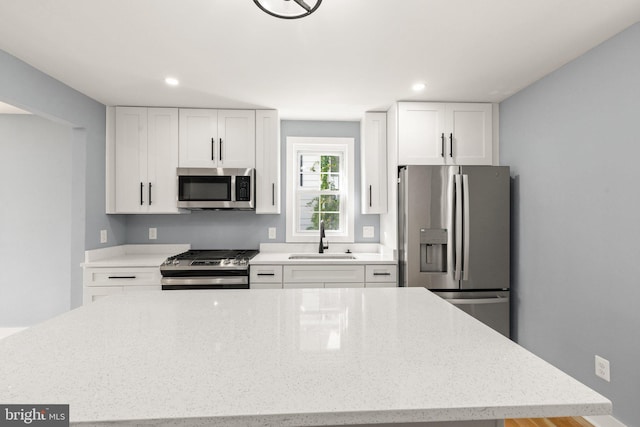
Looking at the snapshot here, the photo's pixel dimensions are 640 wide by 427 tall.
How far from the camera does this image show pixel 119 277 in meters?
2.92

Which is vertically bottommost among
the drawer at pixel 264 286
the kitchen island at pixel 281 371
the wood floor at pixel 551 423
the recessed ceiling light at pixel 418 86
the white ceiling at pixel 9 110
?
the wood floor at pixel 551 423

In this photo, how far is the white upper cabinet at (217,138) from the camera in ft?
10.8

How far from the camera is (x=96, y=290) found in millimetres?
2908

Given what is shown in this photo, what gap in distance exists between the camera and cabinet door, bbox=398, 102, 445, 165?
3.08m

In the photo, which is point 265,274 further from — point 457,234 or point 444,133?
point 444,133

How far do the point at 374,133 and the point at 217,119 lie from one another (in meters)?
1.54

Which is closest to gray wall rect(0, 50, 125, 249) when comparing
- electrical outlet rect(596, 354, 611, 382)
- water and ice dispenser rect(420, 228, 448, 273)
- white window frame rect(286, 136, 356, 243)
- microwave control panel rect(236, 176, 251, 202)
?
microwave control panel rect(236, 176, 251, 202)

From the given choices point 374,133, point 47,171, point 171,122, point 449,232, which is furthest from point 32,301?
point 449,232

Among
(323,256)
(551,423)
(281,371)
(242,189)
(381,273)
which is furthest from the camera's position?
(323,256)

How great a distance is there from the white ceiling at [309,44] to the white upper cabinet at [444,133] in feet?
0.53

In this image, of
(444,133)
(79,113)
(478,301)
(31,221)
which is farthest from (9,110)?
(478,301)

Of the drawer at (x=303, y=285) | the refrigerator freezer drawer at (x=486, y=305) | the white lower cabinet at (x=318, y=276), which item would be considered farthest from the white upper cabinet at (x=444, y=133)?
the drawer at (x=303, y=285)

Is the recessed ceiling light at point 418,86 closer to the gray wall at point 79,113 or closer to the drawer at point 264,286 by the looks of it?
the drawer at point 264,286

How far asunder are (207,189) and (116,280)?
109 centimetres
